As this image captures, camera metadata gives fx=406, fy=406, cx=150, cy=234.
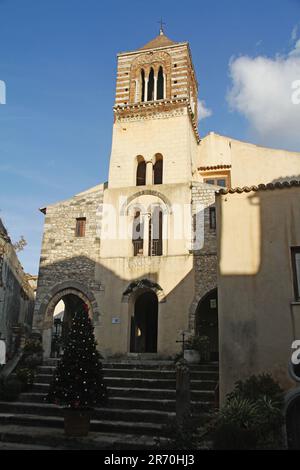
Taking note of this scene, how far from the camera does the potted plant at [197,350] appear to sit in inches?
521

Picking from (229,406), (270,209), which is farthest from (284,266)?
(229,406)

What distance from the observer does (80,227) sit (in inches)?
740

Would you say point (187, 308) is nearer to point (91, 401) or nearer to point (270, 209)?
point (270, 209)

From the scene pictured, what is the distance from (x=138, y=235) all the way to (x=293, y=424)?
36.9 ft

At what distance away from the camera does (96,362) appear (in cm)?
850

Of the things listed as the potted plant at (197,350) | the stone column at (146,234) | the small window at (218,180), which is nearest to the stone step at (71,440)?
the potted plant at (197,350)

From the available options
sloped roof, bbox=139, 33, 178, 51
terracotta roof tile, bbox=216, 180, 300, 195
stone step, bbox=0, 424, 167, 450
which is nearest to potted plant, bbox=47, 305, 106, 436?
stone step, bbox=0, 424, 167, 450

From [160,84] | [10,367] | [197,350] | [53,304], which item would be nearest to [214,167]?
[160,84]

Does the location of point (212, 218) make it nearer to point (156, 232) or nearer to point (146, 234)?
point (156, 232)

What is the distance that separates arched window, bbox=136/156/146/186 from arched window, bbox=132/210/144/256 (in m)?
2.42

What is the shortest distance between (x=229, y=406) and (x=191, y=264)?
8.87m

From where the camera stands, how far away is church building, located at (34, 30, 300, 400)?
54.2ft

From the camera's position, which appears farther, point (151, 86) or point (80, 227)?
point (151, 86)
